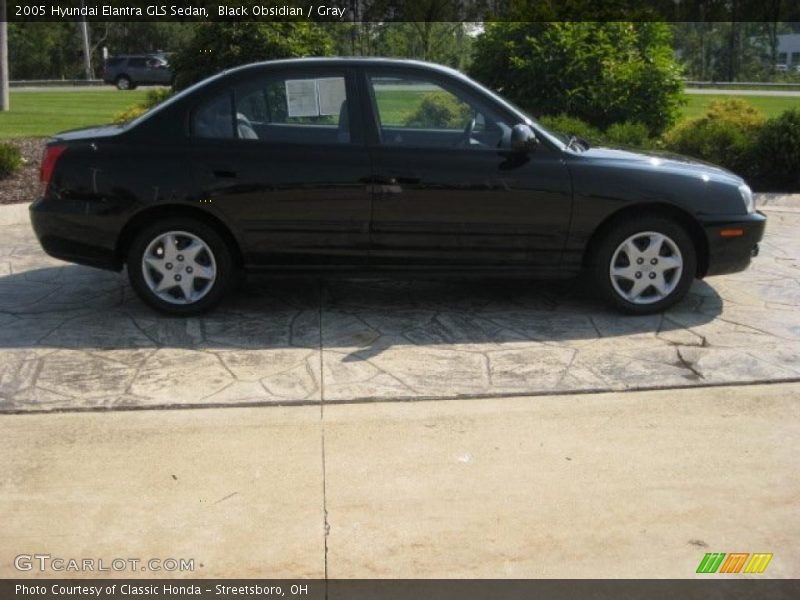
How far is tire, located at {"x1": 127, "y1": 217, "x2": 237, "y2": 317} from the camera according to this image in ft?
20.9

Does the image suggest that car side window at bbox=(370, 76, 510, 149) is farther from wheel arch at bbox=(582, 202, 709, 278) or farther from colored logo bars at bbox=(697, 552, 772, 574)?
colored logo bars at bbox=(697, 552, 772, 574)

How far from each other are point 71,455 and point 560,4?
1086 centimetres

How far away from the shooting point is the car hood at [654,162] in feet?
21.3

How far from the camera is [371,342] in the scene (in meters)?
6.14

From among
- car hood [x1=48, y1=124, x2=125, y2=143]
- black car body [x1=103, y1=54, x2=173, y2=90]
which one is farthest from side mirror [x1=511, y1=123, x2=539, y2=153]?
black car body [x1=103, y1=54, x2=173, y2=90]

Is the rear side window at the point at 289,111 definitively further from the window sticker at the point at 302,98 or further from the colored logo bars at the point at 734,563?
the colored logo bars at the point at 734,563

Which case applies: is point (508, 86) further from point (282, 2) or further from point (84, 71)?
point (84, 71)

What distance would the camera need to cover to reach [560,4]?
1361cm

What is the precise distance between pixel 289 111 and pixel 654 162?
8.05 feet

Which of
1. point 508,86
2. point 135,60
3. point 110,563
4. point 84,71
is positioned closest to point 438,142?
point 110,563

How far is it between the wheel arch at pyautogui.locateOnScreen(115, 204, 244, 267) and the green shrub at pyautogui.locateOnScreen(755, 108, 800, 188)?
696 centimetres

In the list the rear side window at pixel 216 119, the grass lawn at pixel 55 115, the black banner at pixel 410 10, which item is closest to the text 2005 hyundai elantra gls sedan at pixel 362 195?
the rear side window at pixel 216 119

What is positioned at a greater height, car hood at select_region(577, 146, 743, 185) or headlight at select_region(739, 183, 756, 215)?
car hood at select_region(577, 146, 743, 185)
